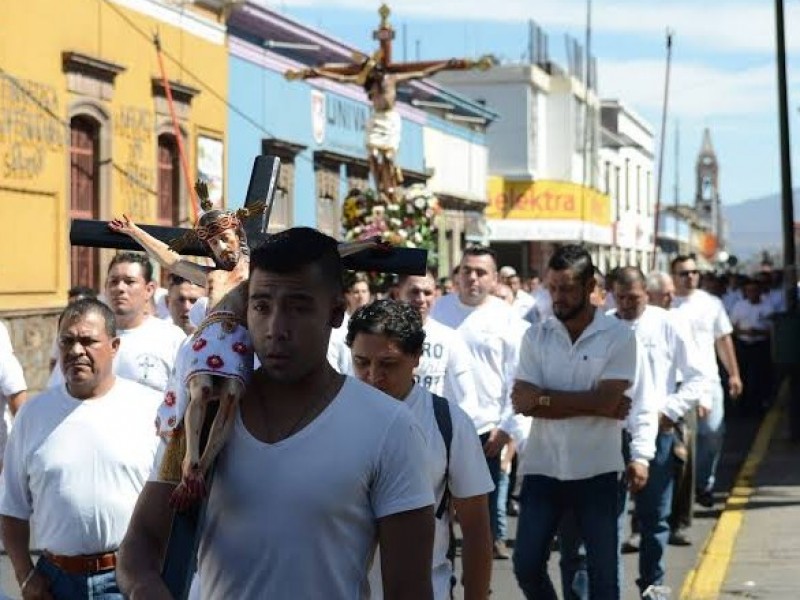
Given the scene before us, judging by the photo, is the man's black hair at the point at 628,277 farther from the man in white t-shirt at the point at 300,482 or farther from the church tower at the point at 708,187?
the church tower at the point at 708,187

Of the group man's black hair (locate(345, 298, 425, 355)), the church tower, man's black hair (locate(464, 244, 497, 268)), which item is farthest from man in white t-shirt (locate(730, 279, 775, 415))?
the church tower

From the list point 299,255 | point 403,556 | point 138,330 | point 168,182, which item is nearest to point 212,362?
point 299,255

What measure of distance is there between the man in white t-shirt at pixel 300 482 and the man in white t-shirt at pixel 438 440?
220cm

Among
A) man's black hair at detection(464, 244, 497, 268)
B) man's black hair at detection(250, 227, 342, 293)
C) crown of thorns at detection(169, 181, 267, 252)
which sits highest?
man's black hair at detection(464, 244, 497, 268)

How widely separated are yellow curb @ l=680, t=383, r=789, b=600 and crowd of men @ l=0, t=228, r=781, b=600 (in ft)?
1.03

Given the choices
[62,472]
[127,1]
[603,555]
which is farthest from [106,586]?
[127,1]

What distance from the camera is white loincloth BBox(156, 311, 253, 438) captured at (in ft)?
12.9

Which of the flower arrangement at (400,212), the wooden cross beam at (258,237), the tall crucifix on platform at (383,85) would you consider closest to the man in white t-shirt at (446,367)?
the wooden cross beam at (258,237)

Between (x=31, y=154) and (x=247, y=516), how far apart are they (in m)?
19.1

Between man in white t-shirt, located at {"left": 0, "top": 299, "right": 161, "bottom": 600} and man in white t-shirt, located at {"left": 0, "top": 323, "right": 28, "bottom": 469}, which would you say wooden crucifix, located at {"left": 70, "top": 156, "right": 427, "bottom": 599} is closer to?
man in white t-shirt, located at {"left": 0, "top": 299, "right": 161, "bottom": 600}

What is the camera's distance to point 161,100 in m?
26.2

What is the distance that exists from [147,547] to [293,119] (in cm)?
2800

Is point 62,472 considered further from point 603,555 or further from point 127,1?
point 127,1

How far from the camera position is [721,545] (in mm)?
12227
